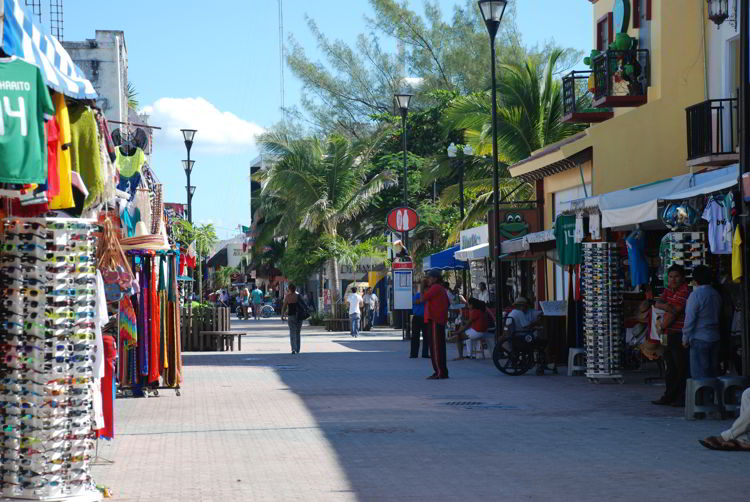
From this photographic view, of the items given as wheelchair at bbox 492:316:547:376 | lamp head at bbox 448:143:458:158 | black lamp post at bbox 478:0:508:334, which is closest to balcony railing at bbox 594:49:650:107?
black lamp post at bbox 478:0:508:334

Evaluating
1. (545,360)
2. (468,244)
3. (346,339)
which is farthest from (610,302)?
(346,339)

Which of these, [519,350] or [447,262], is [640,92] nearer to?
[519,350]

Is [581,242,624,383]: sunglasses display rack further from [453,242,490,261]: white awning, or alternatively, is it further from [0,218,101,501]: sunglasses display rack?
[0,218,101,501]: sunglasses display rack

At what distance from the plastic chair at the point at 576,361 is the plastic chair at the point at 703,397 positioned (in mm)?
7067

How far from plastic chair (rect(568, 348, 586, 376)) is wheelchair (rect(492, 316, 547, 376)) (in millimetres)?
565

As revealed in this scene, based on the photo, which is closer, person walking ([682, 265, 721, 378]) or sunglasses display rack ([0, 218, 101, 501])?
sunglasses display rack ([0, 218, 101, 501])

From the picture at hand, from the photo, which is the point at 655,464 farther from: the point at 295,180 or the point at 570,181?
the point at 295,180

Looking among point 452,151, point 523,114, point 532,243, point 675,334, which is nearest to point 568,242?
point 532,243

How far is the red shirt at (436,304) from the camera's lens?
20406 millimetres

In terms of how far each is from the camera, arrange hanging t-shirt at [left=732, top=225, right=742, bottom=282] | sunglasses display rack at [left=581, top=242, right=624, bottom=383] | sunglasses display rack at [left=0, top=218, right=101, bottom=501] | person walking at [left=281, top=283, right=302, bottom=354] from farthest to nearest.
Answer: person walking at [left=281, top=283, right=302, bottom=354] < sunglasses display rack at [left=581, top=242, right=624, bottom=383] < hanging t-shirt at [left=732, top=225, right=742, bottom=282] < sunglasses display rack at [left=0, top=218, right=101, bottom=501]

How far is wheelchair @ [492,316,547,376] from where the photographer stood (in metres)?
21.2

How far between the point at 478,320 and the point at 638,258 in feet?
24.5

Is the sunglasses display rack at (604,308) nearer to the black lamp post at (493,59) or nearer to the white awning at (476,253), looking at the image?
the black lamp post at (493,59)

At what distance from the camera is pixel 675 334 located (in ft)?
50.4
